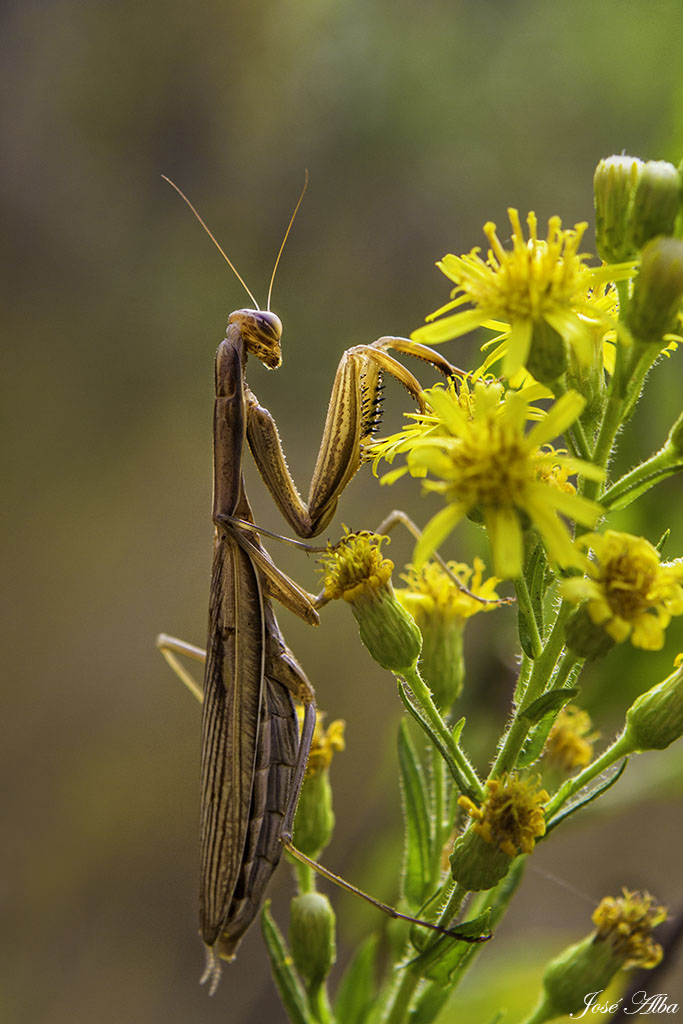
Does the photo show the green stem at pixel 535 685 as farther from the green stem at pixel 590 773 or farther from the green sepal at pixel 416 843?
the green sepal at pixel 416 843

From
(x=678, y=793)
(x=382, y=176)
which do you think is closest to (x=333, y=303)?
(x=382, y=176)

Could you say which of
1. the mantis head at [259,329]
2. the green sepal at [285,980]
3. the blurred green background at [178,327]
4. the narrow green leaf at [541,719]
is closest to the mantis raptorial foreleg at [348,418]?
the mantis head at [259,329]

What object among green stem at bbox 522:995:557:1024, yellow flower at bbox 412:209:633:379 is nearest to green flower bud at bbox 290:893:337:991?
green stem at bbox 522:995:557:1024

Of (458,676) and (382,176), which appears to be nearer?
(458,676)

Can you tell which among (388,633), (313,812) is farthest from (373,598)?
(313,812)

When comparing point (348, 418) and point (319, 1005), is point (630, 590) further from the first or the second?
point (319, 1005)

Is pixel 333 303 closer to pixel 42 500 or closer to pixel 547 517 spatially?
pixel 42 500

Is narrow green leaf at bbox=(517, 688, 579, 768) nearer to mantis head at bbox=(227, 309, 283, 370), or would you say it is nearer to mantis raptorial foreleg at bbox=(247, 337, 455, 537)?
mantis raptorial foreleg at bbox=(247, 337, 455, 537)
